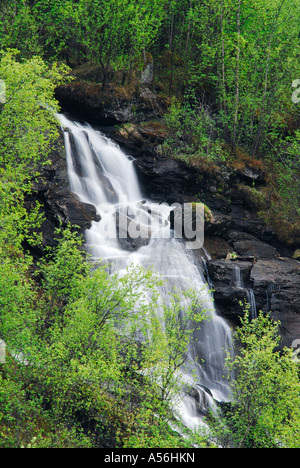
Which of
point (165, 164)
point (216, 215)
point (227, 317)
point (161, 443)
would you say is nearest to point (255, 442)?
point (161, 443)

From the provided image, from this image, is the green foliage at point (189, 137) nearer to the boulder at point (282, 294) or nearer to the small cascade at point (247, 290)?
the small cascade at point (247, 290)

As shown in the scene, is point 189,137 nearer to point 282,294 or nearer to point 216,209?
point 216,209

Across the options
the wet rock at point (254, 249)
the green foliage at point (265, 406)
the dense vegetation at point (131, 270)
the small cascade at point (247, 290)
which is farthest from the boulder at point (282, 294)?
the green foliage at point (265, 406)

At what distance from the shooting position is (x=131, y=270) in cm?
1548

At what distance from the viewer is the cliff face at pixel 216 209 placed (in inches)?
926

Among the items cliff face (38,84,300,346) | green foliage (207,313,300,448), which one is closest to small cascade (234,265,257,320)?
cliff face (38,84,300,346)

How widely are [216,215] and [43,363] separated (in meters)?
19.0

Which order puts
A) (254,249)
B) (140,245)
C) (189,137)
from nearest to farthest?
(140,245) < (254,249) < (189,137)

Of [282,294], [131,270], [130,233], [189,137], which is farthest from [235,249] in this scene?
[131,270]

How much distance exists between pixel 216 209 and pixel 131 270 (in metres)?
17.1

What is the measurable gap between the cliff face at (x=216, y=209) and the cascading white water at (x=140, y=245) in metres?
0.93

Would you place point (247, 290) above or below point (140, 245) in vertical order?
below

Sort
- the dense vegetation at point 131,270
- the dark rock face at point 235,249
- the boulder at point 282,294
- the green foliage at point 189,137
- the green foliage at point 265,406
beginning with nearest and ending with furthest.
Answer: the dense vegetation at point 131,270, the green foliage at point 265,406, the boulder at point 282,294, the dark rock face at point 235,249, the green foliage at point 189,137

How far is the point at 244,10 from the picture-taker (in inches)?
1487
